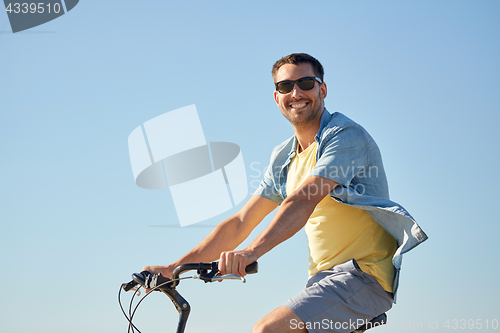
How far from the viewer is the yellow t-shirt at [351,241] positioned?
3.58 meters

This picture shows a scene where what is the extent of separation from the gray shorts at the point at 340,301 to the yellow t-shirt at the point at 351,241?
7 centimetres

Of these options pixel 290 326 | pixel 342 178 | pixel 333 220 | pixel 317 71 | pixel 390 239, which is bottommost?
pixel 290 326

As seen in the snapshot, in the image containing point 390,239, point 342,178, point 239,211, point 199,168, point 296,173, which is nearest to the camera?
point 342,178

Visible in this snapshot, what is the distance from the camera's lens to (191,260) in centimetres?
392

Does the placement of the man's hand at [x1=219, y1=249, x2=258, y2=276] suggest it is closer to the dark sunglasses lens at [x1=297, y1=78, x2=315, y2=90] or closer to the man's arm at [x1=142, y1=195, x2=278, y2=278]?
the man's arm at [x1=142, y1=195, x2=278, y2=278]

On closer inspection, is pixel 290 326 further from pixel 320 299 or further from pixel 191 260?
pixel 191 260

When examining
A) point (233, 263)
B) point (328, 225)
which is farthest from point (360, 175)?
point (233, 263)

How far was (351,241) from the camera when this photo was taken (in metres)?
3.61

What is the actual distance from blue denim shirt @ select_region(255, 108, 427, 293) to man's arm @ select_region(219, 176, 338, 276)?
0.28 feet

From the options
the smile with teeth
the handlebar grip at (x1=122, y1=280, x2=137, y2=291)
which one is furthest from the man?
the handlebar grip at (x1=122, y1=280, x2=137, y2=291)

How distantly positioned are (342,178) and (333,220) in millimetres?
358

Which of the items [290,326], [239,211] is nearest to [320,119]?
[239,211]

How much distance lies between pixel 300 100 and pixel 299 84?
0.14m

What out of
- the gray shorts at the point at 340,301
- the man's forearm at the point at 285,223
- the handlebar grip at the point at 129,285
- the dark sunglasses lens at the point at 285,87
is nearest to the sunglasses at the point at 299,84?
the dark sunglasses lens at the point at 285,87
